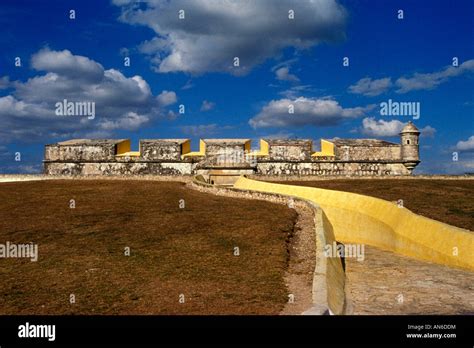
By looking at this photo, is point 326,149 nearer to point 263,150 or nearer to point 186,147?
point 263,150

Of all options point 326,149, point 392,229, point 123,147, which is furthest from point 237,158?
point 392,229

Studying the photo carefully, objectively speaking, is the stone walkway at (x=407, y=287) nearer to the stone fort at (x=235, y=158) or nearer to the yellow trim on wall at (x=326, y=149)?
the stone fort at (x=235, y=158)

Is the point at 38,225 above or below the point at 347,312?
above

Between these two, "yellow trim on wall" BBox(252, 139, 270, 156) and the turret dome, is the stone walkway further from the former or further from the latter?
the turret dome

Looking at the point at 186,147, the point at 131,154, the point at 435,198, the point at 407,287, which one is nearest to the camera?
the point at 407,287

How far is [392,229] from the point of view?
582 inches

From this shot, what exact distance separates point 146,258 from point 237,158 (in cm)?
2270

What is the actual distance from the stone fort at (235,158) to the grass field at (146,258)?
13.8 metres

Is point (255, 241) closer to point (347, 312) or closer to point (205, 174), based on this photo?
point (347, 312)

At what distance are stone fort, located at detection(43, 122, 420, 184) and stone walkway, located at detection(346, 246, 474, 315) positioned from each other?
19.1m

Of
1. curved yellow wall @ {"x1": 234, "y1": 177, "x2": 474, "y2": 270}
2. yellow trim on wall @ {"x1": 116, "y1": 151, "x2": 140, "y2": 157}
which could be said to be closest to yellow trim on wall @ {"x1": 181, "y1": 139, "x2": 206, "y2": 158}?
yellow trim on wall @ {"x1": 116, "y1": 151, "x2": 140, "y2": 157}
